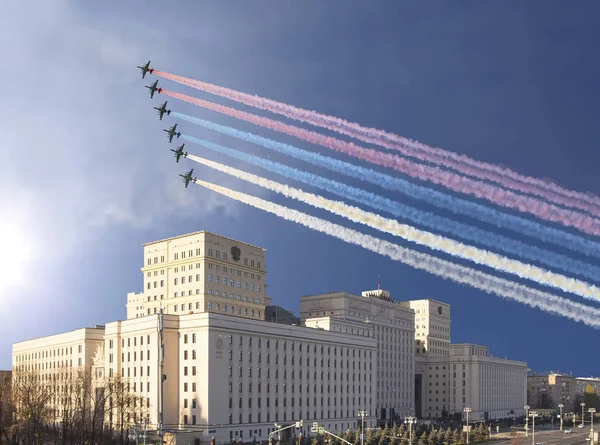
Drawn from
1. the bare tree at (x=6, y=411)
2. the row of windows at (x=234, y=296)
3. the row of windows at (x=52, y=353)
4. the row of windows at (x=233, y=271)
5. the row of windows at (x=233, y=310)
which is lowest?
the bare tree at (x=6, y=411)

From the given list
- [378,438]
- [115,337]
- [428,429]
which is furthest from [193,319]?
[428,429]

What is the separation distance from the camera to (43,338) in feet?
625

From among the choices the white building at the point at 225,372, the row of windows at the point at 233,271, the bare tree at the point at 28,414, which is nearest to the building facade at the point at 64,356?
the white building at the point at 225,372

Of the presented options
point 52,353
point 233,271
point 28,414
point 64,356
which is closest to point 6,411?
point 28,414

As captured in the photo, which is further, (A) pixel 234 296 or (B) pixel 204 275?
(A) pixel 234 296

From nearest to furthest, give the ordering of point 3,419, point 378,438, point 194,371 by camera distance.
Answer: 1. point 3,419
2. point 194,371
3. point 378,438

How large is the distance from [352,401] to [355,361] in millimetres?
9197

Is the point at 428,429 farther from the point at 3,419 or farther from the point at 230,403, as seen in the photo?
the point at 3,419

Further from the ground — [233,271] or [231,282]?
[233,271]

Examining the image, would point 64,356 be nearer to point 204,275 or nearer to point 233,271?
point 204,275

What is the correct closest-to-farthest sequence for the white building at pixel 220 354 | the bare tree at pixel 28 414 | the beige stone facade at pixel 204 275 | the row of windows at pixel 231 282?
the bare tree at pixel 28 414 → the white building at pixel 220 354 → the beige stone facade at pixel 204 275 → the row of windows at pixel 231 282

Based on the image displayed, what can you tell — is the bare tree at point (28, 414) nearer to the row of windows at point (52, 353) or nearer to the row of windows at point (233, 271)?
the row of windows at point (52, 353)

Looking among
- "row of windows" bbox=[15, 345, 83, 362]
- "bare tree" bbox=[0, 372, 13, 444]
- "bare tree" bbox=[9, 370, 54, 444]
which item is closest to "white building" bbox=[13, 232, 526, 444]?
"row of windows" bbox=[15, 345, 83, 362]

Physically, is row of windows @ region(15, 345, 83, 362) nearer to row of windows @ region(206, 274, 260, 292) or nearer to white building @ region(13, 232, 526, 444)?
white building @ region(13, 232, 526, 444)
